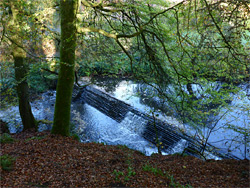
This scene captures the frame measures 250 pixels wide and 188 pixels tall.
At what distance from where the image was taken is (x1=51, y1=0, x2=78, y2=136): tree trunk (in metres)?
4.91

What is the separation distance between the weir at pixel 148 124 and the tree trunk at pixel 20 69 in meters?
4.30

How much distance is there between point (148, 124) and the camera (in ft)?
30.6

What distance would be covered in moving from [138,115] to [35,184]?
7052 millimetres

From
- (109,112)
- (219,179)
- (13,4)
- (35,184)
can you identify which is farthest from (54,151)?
(109,112)

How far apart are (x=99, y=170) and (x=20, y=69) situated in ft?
15.7

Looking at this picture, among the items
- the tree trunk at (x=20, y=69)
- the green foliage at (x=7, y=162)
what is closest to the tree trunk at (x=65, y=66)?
the tree trunk at (x=20, y=69)

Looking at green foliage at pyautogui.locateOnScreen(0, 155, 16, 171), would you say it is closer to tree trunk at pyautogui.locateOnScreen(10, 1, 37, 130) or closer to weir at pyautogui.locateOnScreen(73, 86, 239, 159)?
tree trunk at pyautogui.locateOnScreen(10, 1, 37, 130)

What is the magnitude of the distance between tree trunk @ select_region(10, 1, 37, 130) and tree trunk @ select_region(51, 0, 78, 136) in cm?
149

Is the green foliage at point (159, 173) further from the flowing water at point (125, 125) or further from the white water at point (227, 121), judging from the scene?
the flowing water at point (125, 125)

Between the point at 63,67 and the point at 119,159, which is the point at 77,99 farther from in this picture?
the point at 119,159

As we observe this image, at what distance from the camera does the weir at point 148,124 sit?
764cm

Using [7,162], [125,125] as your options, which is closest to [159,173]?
[7,162]

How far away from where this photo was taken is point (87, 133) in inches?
363

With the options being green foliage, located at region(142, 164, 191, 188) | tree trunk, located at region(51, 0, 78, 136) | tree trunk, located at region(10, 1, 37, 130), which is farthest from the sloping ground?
tree trunk, located at region(10, 1, 37, 130)
